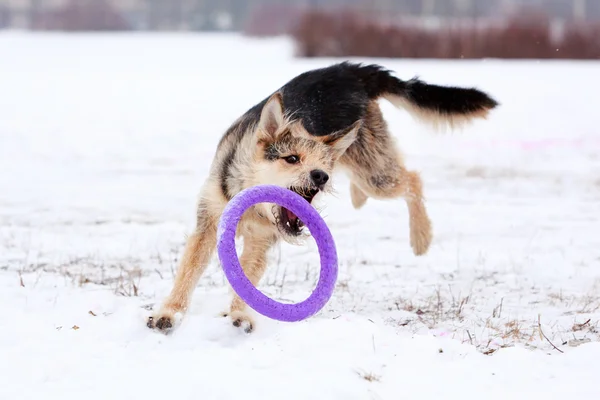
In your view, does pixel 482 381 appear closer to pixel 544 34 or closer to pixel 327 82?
pixel 327 82

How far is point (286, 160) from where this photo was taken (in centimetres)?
366

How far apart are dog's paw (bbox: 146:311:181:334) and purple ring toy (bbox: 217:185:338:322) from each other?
0.42 metres

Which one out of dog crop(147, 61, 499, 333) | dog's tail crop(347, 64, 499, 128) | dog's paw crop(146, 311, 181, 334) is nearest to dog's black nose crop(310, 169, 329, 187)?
dog crop(147, 61, 499, 333)

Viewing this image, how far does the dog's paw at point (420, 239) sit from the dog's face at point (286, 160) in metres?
1.66

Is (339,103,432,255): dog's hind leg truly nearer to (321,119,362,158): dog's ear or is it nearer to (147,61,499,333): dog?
(147,61,499,333): dog

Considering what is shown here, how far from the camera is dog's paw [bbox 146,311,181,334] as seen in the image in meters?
3.46

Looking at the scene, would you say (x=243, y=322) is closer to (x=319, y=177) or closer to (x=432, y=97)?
(x=319, y=177)

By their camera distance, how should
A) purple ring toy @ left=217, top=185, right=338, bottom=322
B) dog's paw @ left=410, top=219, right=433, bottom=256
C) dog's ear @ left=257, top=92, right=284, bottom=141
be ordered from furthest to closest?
dog's paw @ left=410, top=219, right=433, bottom=256 < dog's ear @ left=257, top=92, right=284, bottom=141 < purple ring toy @ left=217, top=185, right=338, bottom=322

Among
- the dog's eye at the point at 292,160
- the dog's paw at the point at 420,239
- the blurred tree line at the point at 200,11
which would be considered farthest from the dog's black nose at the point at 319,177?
the blurred tree line at the point at 200,11

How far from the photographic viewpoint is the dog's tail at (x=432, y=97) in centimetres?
506

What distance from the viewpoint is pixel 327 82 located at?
4645mm

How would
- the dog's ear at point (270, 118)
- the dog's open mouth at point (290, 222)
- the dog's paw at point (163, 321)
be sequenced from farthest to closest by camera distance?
the dog's open mouth at point (290, 222) → the dog's ear at point (270, 118) → the dog's paw at point (163, 321)

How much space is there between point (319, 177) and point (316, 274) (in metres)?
1.38

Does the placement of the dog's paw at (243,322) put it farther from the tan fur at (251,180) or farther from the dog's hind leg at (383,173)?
the dog's hind leg at (383,173)
